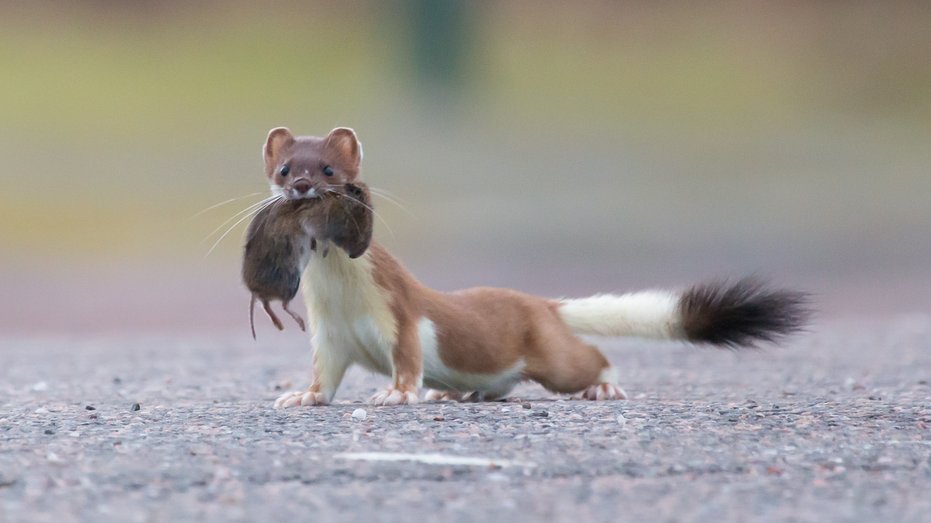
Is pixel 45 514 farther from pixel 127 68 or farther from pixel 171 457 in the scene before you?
pixel 127 68

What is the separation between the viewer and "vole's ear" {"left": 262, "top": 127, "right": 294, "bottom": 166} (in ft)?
21.5

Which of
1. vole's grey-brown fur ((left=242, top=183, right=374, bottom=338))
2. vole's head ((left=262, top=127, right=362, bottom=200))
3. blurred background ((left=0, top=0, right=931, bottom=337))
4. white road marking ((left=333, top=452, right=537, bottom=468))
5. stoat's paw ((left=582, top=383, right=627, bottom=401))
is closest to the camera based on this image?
white road marking ((left=333, top=452, right=537, bottom=468))

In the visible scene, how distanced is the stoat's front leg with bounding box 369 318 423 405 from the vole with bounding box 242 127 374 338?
51cm

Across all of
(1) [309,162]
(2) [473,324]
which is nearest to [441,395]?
(2) [473,324]

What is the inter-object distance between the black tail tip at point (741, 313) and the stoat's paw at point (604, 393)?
53 cm

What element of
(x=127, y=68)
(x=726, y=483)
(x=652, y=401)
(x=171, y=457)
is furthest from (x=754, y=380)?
(x=127, y=68)

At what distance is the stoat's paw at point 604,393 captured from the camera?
6.80 m

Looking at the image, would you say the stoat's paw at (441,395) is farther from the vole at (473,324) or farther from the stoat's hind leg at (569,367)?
the stoat's hind leg at (569,367)

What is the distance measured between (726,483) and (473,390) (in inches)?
113

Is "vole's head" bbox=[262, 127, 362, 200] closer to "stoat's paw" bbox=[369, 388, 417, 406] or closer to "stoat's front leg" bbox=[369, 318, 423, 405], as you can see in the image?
"stoat's front leg" bbox=[369, 318, 423, 405]

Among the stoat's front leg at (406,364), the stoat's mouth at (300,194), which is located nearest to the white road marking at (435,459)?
the stoat's front leg at (406,364)

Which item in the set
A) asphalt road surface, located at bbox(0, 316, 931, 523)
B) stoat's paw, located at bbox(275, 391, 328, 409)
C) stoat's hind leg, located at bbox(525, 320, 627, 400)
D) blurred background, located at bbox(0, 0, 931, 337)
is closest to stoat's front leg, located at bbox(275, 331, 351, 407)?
stoat's paw, located at bbox(275, 391, 328, 409)

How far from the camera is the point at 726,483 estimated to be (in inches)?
159

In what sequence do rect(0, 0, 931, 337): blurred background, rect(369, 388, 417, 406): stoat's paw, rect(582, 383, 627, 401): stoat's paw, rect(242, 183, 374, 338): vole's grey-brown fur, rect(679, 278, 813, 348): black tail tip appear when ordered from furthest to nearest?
rect(0, 0, 931, 337): blurred background
rect(582, 383, 627, 401): stoat's paw
rect(679, 278, 813, 348): black tail tip
rect(369, 388, 417, 406): stoat's paw
rect(242, 183, 374, 338): vole's grey-brown fur
